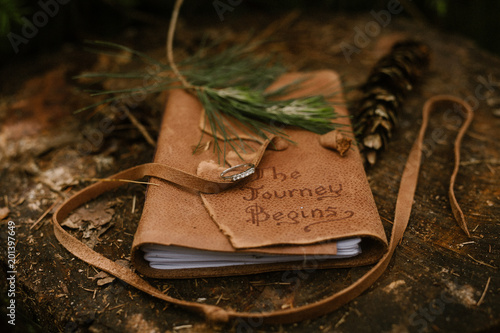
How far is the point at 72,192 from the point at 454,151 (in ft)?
5.76

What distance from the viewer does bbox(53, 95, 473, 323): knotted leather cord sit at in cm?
116

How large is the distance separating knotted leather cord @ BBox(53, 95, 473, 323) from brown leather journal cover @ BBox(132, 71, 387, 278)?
0.14 feet

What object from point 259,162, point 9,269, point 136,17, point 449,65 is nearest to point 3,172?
point 9,269

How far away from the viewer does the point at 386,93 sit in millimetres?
1828

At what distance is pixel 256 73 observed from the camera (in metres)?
1.94

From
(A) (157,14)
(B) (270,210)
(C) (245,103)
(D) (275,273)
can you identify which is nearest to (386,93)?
(C) (245,103)

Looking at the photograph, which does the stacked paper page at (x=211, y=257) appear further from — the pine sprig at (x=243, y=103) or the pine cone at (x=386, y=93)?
the pine cone at (x=386, y=93)

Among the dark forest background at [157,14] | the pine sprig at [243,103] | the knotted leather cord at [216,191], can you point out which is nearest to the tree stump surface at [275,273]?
the knotted leather cord at [216,191]

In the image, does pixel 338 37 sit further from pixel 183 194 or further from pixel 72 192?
pixel 72 192

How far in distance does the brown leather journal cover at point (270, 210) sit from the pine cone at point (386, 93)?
18 centimetres

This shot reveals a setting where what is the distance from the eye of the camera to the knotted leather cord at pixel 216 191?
116 cm

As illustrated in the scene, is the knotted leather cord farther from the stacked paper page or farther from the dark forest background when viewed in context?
the dark forest background

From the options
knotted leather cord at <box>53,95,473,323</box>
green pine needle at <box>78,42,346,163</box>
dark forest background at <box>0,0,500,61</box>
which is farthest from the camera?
dark forest background at <box>0,0,500,61</box>

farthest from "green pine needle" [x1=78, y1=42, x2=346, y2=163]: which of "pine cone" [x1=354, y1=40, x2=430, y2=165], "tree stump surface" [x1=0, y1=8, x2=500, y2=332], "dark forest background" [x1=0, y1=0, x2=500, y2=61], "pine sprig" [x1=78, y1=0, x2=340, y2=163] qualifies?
"dark forest background" [x1=0, y1=0, x2=500, y2=61]
